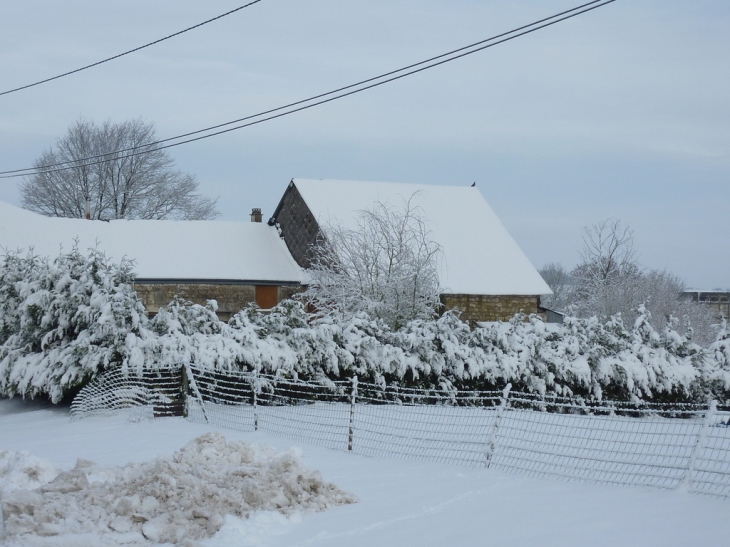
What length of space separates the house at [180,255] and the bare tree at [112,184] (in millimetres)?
10726

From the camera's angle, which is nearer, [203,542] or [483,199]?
[203,542]

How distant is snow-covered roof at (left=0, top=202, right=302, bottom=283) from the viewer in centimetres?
2797

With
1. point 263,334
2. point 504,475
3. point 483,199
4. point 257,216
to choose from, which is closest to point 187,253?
point 257,216

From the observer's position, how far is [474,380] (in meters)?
15.3

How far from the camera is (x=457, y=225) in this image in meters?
29.9

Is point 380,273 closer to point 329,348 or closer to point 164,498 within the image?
point 329,348

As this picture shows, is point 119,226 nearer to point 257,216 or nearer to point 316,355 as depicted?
point 257,216

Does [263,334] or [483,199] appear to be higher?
[483,199]

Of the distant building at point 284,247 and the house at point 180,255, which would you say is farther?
the house at point 180,255

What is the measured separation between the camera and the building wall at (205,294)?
1091 inches

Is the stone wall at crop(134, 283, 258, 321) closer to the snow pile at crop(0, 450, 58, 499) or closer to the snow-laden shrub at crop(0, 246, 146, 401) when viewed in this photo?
the snow-laden shrub at crop(0, 246, 146, 401)

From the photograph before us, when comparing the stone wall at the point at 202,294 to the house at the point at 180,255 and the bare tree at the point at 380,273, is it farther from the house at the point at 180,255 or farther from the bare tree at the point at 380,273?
the bare tree at the point at 380,273

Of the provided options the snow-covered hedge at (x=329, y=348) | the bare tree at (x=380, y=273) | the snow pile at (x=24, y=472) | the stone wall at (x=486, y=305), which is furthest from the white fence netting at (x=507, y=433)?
the stone wall at (x=486, y=305)

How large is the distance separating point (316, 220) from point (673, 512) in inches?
906
